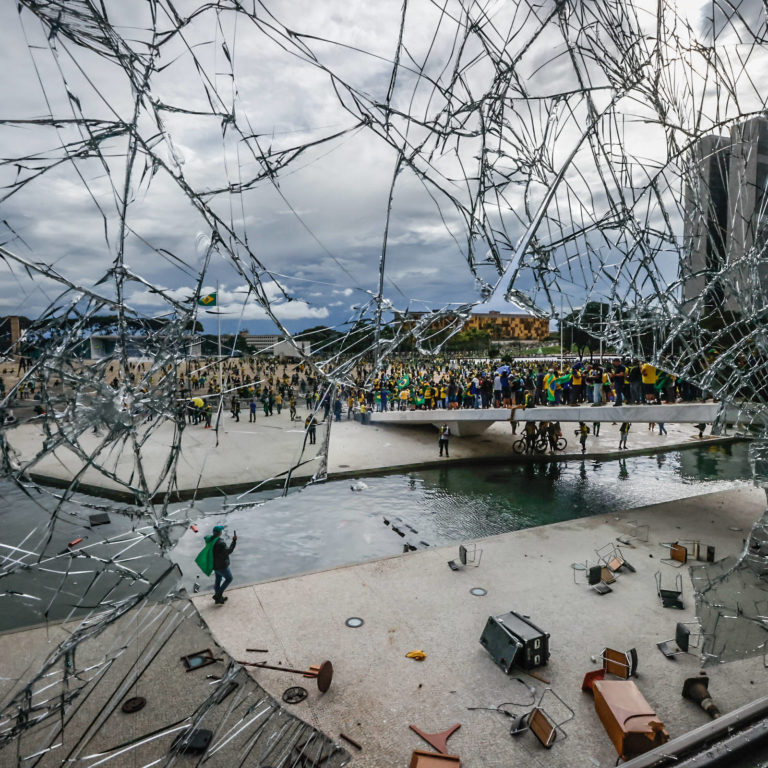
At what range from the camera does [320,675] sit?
457 cm

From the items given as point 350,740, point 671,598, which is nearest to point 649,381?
point 671,598

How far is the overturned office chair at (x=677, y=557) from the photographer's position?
292 inches

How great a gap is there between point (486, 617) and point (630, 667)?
165cm

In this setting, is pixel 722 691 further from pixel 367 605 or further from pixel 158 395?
pixel 158 395

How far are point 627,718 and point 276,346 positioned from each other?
4304 millimetres

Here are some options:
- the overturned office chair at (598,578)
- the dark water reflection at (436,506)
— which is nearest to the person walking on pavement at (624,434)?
the dark water reflection at (436,506)

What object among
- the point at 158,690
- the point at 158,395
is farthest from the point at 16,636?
the point at 158,395

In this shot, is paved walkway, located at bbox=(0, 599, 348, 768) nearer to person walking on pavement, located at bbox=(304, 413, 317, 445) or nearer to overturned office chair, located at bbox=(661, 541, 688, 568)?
person walking on pavement, located at bbox=(304, 413, 317, 445)

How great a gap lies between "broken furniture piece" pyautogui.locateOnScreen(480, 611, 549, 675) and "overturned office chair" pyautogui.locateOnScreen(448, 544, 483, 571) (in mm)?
1929

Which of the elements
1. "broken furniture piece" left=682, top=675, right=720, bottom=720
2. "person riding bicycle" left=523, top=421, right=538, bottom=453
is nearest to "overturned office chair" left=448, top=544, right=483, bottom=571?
"broken furniture piece" left=682, top=675, right=720, bottom=720

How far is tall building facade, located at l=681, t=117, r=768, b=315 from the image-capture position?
4.99 m

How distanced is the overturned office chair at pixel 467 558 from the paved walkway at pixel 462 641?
14cm

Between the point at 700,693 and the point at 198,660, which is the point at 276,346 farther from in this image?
the point at 700,693

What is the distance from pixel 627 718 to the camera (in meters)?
3.98
